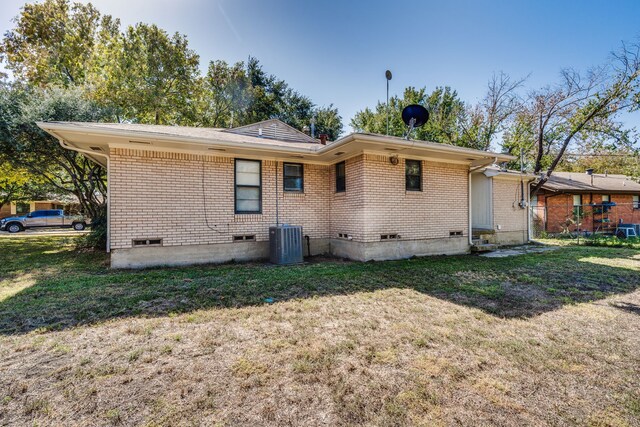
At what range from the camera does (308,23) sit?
9.88 meters

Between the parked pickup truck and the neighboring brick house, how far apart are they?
3028 centimetres

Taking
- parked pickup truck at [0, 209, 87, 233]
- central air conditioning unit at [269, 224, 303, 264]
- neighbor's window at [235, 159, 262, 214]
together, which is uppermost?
neighbor's window at [235, 159, 262, 214]

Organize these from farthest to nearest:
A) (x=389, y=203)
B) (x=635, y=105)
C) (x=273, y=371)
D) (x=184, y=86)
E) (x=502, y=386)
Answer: (x=184, y=86) → (x=635, y=105) → (x=389, y=203) → (x=273, y=371) → (x=502, y=386)

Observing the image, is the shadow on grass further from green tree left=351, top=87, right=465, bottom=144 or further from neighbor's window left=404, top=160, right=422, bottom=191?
green tree left=351, top=87, right=465, bottom=144

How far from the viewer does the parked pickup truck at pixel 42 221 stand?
68.7 feet

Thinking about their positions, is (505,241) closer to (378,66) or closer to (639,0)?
(639,0)

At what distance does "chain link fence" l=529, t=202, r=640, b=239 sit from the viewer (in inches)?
652

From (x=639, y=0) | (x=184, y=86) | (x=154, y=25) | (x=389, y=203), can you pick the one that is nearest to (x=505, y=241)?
(x=389, y=203)

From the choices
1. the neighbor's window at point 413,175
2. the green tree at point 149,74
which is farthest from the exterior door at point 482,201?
the green tree at point 149,74

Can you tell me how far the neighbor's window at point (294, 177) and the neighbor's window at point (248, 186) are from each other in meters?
0.77

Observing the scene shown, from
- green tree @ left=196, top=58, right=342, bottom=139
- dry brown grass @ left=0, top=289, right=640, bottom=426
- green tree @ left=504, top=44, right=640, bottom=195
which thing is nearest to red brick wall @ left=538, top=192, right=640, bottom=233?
green tree @ left=504, top=44, right=640, bottom=195

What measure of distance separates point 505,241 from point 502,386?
33.6 feet

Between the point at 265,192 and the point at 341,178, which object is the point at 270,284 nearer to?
the point at 265,192

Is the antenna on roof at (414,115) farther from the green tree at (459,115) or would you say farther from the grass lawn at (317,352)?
the green tree at (459,115)
